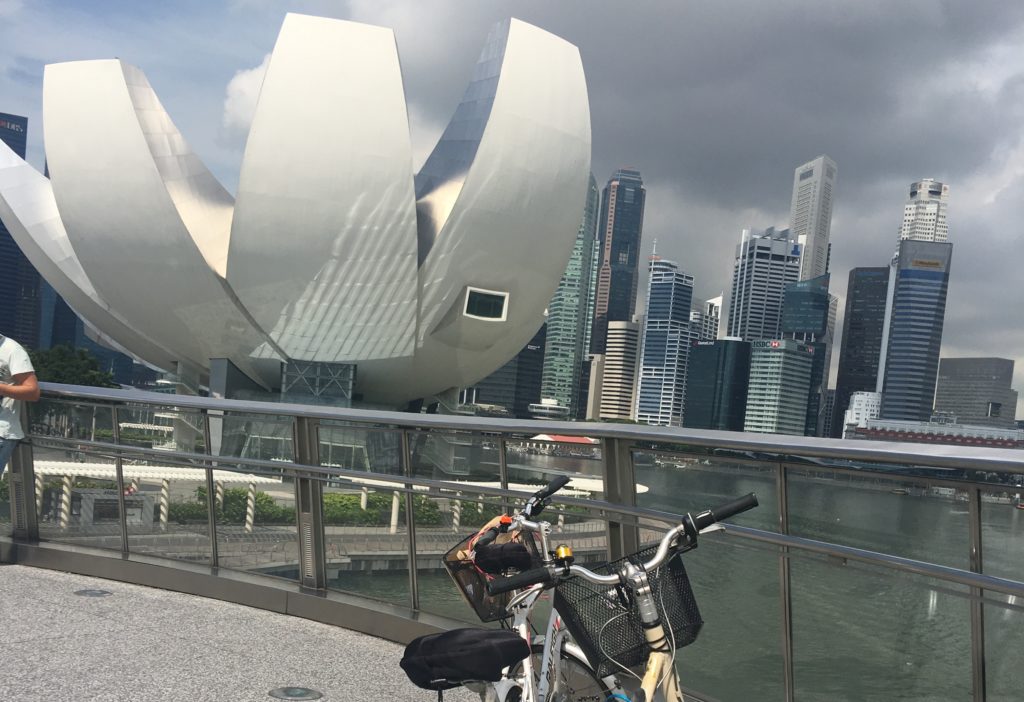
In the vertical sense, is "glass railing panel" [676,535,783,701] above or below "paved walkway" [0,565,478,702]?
above

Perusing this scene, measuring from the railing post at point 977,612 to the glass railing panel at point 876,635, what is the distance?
0.02 m

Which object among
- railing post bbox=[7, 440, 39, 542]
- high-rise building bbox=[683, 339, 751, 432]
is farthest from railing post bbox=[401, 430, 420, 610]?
high-rise building bbox=[683, 339, 751, 432]

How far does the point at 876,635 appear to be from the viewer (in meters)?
2.99

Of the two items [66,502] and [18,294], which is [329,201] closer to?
[66,502]

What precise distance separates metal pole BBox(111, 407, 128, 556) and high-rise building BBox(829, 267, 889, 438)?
19177 centimetres

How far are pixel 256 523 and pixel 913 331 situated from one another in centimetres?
19904

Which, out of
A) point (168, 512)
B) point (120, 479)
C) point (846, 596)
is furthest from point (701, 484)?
point (120, 479)

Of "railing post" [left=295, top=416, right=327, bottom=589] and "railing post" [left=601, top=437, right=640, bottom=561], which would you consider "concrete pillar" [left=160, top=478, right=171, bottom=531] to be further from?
"railing post" [left=601, top=437, right=640, bottom=561]

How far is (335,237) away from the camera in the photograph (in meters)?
29.6

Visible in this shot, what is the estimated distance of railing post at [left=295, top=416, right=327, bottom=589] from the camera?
5320mm

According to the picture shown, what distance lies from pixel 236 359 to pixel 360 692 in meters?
30.7

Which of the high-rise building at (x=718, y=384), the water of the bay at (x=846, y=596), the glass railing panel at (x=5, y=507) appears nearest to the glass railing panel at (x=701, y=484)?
the water of the bay at (x=846, y=596)

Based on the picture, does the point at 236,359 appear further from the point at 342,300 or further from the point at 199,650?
the point at 199,650

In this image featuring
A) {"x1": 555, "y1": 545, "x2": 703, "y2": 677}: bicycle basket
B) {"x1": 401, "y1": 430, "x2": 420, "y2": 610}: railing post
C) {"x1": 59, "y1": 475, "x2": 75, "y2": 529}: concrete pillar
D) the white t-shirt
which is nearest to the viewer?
{"x1": 555, "y1": 545, "x2": 703, "y2": 677}: bicycle basket
